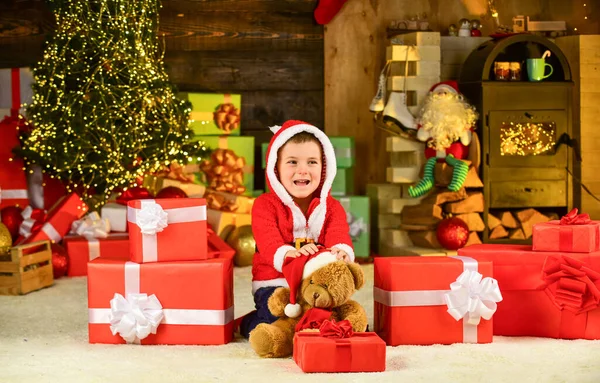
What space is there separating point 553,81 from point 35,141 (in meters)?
2.81

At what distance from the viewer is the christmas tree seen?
4.87 metres

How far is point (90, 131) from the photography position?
4902 millimetres

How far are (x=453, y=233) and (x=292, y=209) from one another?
1.94 meters

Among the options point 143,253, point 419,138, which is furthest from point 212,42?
point 143,253

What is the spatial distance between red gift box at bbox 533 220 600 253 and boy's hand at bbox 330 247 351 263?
689 millimetres

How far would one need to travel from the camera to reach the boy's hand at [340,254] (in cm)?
305

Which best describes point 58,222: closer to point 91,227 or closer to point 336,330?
point 91,227

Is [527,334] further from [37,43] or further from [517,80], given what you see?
[37,43]

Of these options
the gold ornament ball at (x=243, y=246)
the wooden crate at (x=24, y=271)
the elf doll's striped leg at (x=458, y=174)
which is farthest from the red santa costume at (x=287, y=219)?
the elf doll's striped leg at (x=458, y=174)

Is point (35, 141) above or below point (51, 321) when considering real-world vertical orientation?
above

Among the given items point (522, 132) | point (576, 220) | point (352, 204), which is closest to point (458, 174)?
point (522, 132)

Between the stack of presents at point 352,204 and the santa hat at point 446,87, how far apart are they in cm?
59

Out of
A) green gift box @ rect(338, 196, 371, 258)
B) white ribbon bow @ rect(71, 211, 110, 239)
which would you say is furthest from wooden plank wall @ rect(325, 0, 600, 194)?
white ribbon bow @ rect(71, 211, 110, 239)

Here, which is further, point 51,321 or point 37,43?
point 37,43
